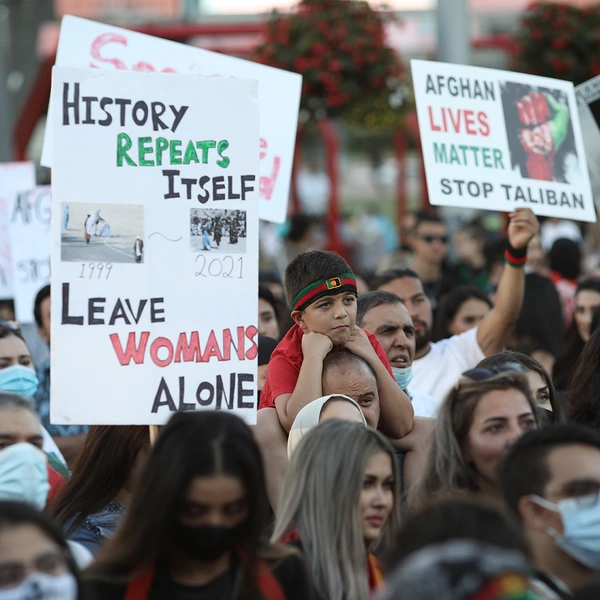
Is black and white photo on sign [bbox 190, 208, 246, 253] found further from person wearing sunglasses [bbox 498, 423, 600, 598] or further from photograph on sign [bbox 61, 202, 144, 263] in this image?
person wearing sunglasses [bbox 498, 423, 600, 598]

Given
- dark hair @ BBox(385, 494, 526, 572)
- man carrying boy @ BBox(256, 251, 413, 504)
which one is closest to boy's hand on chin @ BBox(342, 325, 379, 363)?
man carrying boy @ BBox(256, 251, 413, 504)

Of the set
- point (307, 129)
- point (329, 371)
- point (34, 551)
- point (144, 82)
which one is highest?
point (307, 129)

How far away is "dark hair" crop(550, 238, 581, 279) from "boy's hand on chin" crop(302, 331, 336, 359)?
5307 mm

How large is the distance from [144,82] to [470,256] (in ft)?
24.9

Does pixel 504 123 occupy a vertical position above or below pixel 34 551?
above

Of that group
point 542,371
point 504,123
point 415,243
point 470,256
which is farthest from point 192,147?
point 470,256

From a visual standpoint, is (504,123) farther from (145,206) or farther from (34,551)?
(34,551)

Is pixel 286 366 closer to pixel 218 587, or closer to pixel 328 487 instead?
pixel 328 487

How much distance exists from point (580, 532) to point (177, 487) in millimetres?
1033

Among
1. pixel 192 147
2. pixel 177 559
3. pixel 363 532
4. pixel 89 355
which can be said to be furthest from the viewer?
pixel 192 147

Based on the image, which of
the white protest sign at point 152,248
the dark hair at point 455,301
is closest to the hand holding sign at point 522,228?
the dark hair at point 455,301

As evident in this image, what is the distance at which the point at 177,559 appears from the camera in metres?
2.97

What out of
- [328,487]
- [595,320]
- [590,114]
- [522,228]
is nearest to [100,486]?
[328,487]

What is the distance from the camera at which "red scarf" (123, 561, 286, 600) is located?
9.52 ft
